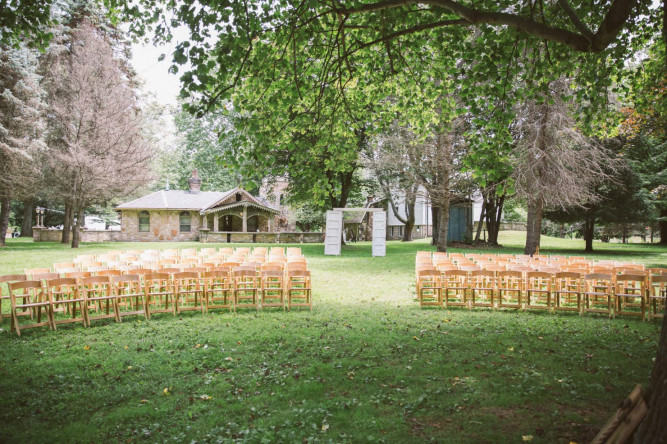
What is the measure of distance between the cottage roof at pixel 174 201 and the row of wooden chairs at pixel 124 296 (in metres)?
28.2

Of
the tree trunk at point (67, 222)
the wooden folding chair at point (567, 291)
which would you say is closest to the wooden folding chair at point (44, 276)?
the wooden folding chair at point (567, 291)

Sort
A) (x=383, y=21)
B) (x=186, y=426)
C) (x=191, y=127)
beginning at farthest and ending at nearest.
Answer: (x=191, y=127)
(x=383, y=21)
(x=186, y=426)

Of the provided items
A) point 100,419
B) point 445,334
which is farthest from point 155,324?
point 445,334

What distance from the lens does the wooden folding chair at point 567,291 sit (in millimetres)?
9562

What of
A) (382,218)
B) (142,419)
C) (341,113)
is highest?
(341,113)

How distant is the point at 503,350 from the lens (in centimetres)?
666

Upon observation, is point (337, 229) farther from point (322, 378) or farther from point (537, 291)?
point (322, 378)

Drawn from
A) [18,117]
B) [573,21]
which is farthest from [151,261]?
[18,117]

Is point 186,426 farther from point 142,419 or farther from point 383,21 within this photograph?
point 383,21

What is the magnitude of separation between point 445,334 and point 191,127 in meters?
57.4

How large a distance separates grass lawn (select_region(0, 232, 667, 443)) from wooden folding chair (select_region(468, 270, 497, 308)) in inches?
44.7

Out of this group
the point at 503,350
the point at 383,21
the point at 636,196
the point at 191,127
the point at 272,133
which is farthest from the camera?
the point at 191,127

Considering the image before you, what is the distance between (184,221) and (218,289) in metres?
32.1

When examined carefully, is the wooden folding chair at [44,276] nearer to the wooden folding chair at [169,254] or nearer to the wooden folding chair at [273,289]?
the wooden folding chair at [273,289]
